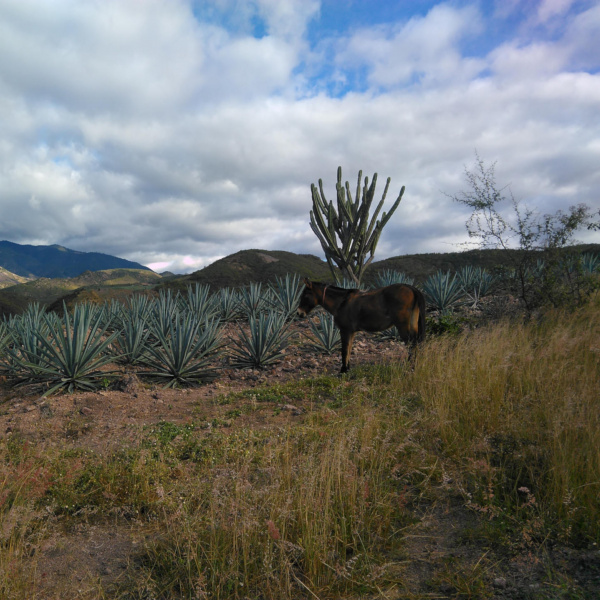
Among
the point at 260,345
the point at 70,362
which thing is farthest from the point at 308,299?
the point at 70,362

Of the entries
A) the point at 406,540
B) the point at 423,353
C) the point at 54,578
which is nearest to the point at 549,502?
the point at 406,540

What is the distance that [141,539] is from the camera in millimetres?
2869

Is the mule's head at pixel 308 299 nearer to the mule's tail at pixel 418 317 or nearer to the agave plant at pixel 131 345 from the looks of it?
the mule's tail at pixel 418 317

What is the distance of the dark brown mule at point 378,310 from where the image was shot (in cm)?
652

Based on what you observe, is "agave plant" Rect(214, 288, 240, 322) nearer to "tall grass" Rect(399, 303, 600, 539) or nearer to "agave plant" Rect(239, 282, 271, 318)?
"agave plant" Rect(239, 282, 271, 318)

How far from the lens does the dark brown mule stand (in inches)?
257

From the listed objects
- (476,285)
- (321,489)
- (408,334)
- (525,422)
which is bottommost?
(321,489)

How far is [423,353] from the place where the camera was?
6070 mm

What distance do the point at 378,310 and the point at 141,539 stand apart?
15.2 feet

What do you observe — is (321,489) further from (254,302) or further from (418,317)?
(254,302)

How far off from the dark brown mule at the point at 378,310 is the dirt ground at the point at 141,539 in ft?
5.73

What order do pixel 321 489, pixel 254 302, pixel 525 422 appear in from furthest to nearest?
pixel 254 302, pixel 525 422, pixel 321 489

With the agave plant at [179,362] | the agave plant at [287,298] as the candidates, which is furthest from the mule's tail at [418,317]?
the agave plant at [287,298]

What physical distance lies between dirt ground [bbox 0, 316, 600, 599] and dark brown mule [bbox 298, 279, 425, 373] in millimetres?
1748
